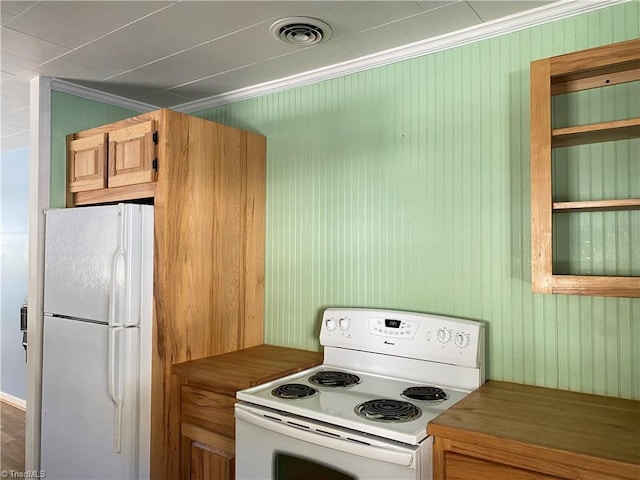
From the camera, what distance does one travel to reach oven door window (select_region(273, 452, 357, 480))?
4.89ft

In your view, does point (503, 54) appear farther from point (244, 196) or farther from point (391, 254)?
point (244, 196)

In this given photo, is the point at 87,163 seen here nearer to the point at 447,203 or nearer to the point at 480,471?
the point at 447,203

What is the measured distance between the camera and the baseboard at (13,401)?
402 centimetres

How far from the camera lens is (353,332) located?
84.4 inches

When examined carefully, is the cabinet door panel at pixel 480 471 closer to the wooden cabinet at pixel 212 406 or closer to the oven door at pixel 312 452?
the oven door at pixel 312 452

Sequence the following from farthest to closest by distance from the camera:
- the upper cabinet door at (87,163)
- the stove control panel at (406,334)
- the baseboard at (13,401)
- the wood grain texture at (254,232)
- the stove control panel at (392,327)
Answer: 1. the baseboard at (13,401)
2. the wood grain texture at (254,232)
3. the upper cabinet door at (87,163)
4. the stove control panel at (392,327)
5. the stove control panel at (406,334)

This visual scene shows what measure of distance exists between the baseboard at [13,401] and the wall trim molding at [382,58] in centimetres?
284

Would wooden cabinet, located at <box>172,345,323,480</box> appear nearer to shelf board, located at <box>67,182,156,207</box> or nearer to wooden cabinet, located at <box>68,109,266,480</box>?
wooden cabinet, located at <box>68,109,266,480</box>

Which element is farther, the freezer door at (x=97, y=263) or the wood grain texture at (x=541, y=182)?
the freezer door at (x=97, y=263)

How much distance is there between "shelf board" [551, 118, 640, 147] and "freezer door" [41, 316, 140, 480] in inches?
74.0

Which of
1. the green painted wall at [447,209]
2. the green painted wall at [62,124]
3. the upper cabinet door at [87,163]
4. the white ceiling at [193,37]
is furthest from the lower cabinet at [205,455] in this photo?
the white ceiling at [193,37]

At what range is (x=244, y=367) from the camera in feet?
6.94

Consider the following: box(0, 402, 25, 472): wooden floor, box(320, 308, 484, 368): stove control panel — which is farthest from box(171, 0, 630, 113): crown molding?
box(0, 402, 25, 472): wooden floor

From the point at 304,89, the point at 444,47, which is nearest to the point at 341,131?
the point at 304,89
